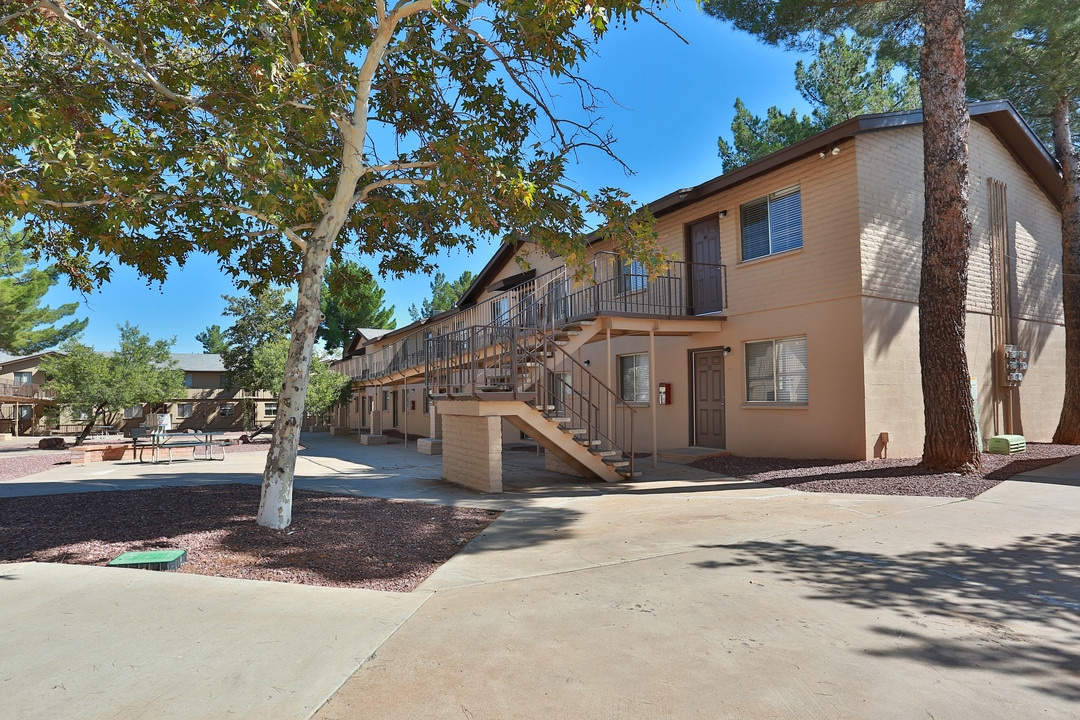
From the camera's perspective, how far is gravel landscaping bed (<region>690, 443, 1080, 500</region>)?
8.81 m

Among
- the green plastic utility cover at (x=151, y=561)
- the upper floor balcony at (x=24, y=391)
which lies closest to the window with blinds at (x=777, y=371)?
the green plastic utility cover at (x=151, y=561)

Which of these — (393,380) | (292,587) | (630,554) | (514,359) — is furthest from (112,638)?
(393,380)

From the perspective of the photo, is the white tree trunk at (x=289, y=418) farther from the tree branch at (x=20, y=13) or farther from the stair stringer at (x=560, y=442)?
the tree branch at (x=20, y=13)

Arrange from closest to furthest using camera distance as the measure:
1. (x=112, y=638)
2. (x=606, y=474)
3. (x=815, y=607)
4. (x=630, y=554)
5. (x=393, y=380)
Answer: (x=112, y=638) < (x=815, y=607) < (x=630, y=554) < (x=606, y=474) < (x=393, y=380)

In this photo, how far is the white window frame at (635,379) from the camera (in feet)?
51.4

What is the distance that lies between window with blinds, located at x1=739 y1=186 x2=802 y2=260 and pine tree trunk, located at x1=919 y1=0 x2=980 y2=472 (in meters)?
2.51

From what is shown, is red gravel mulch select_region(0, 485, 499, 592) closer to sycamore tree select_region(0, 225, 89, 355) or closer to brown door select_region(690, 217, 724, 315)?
brown door select_region(690, 217, 724, 315)

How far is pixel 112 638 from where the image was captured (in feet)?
12.5

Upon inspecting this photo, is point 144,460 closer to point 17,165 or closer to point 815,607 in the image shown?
point 17,165

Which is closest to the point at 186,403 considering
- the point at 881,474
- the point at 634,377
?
the point at 634,377

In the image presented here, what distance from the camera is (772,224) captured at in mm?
13016

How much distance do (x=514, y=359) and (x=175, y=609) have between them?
19.8 feet

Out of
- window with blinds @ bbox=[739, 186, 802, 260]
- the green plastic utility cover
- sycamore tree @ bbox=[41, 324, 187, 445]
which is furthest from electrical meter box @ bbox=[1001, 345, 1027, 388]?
sycamore tree @ bbox=[41, 324, 187, 445]

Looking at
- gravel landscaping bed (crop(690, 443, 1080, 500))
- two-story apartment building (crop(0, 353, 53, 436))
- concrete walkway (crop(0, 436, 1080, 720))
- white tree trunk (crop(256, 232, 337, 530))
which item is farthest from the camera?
two-story apartment building (crop(0, 353, 53, 436))
